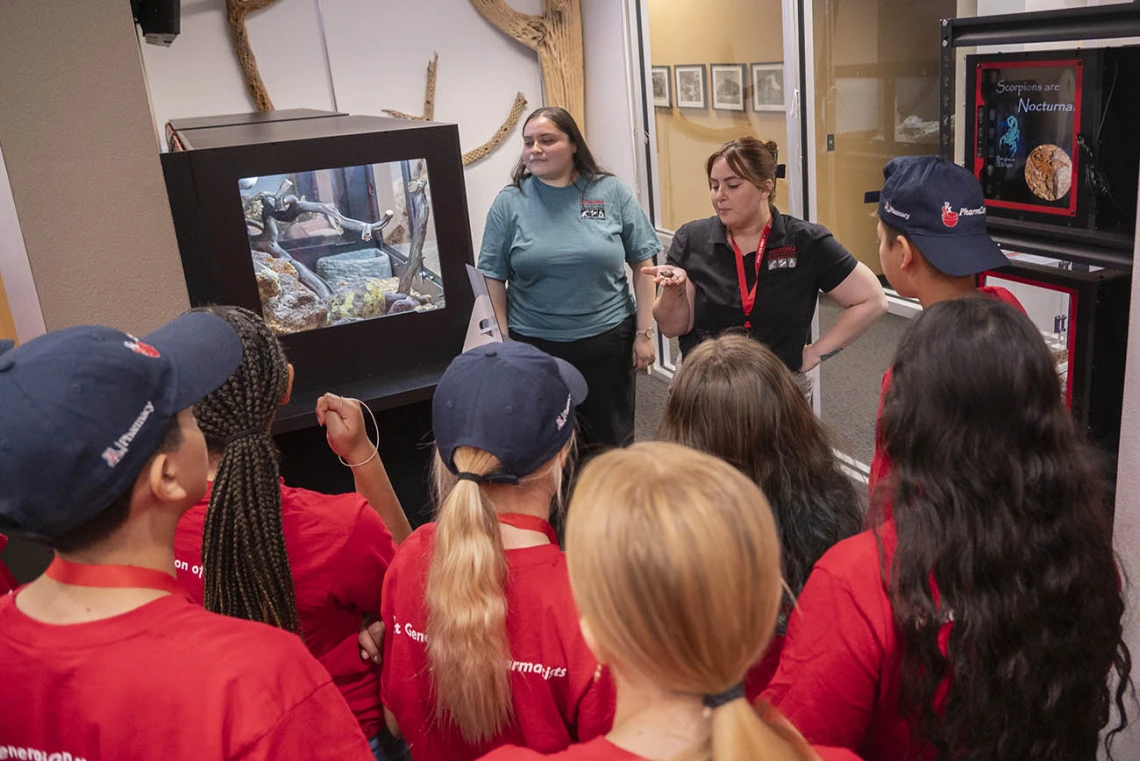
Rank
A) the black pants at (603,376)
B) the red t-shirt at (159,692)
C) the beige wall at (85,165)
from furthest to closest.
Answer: the black pants at (603,376)
the beige wall at (85,165)
the red t-shirt at (159,692)

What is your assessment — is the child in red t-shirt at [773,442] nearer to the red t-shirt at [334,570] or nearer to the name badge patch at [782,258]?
the red t-shirt at [334,570]

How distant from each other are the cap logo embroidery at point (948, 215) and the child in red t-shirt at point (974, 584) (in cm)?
71

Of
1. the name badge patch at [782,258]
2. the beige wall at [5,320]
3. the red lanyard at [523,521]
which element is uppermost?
the beige wall at [5,320]

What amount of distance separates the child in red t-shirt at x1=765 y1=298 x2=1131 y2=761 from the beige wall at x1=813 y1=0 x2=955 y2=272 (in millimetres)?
3030

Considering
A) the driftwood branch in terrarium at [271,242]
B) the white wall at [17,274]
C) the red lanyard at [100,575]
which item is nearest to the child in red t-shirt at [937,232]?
the red lanyard at [100,575]

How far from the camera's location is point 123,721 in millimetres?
867

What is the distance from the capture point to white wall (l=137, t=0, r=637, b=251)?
4.37 m

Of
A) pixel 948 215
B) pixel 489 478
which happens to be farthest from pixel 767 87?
pixel 489 478

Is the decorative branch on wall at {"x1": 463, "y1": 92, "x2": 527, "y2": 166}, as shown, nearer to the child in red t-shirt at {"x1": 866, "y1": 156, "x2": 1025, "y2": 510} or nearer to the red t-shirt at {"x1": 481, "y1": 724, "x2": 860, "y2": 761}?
the child in red t-shirt at {"x1": 866, "y1": 156, "x2": 1025, "y2": 510}

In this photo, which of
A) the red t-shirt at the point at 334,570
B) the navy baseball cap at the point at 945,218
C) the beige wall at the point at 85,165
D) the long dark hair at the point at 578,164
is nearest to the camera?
the red t-shirt at the point at 334,570

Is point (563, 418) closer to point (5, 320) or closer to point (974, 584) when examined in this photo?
point (974, 584)

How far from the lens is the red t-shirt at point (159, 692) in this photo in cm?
86

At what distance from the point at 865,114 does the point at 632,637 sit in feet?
13.1

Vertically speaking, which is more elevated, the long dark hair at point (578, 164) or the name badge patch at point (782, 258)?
the long dark hair at point (578, 164)
